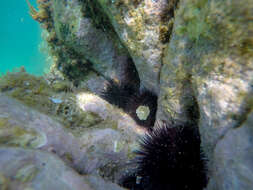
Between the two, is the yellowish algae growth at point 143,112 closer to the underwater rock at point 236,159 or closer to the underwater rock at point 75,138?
the underwater rock at point 75,138

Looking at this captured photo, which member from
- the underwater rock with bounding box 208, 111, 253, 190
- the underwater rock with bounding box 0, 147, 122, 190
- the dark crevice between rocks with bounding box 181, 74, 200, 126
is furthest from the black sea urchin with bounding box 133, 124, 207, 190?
the underwater rock with bounding box 0, 147, 122, 190

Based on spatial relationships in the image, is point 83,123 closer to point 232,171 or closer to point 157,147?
point 157,147

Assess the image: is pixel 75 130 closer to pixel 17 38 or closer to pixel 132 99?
pixel 132 99

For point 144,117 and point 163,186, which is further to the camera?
point 144,117

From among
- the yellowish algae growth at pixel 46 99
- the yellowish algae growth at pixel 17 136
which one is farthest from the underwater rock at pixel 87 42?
the yellowish algae growth at pixel 17 136

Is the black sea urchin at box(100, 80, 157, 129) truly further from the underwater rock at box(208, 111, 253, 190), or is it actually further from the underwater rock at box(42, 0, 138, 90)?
the underwater rock at box(208, 111, 253, 190)

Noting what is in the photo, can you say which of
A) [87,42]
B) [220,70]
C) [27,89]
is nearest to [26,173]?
[220,70]


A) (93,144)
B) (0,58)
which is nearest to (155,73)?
(93,144)
